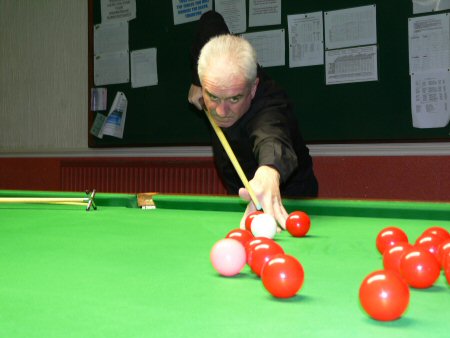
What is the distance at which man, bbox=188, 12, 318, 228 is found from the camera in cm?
193

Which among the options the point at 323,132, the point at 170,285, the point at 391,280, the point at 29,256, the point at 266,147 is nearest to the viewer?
the point at 391,280

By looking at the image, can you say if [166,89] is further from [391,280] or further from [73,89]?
[391,280]

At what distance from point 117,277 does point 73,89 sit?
407cm

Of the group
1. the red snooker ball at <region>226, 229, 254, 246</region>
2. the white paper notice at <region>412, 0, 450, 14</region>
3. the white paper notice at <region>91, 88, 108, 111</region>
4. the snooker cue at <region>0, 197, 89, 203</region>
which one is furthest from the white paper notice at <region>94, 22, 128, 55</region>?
the red snooker ball at <region>226, 229, 254, 246</region>

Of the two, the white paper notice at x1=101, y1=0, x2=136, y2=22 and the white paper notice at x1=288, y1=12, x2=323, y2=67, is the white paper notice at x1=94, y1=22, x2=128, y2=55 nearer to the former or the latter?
the white paper notice at x1=101, y1=0, x2=136, y2=22

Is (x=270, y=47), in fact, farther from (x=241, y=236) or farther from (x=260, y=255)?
(x=260, y=255)

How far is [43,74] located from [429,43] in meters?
3.33

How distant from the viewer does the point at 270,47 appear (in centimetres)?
383

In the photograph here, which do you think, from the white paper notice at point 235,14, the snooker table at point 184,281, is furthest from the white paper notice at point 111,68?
the snooker table at point 184,281

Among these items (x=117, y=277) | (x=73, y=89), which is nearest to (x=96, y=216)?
(x=117, y=277)

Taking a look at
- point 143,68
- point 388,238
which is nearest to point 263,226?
point 388,238

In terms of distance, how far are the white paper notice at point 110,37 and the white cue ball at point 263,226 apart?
3.32m

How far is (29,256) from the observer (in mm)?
1330

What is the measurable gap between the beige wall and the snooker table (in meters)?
3.03
